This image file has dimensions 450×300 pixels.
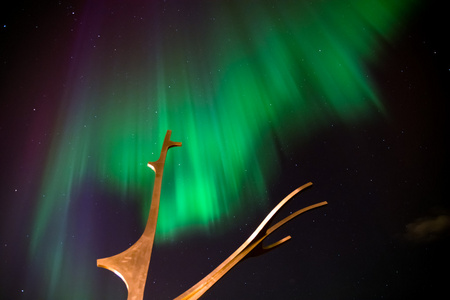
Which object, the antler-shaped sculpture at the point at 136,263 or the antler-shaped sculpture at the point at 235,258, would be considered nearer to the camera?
the antler-shaped sculpture at the point at 136,263

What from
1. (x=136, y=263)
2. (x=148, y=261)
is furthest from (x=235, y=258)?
(x=136, y=263)

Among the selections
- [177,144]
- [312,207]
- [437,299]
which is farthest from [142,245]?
[437,299]

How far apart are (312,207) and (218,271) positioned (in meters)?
1.75

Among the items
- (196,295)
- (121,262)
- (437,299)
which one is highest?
Result: (121,262)

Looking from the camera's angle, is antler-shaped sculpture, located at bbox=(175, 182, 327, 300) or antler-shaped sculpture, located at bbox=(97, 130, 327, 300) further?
antler-shaped sculpture, located at bbox=(175, 182, 327, 300)

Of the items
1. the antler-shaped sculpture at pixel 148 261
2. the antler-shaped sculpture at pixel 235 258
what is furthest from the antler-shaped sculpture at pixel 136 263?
the antler-shaped sculpture at pixel 235 258

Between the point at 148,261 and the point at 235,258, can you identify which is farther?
the point at 235,258

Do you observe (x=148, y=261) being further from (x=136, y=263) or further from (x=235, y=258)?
(x=235, y=258)

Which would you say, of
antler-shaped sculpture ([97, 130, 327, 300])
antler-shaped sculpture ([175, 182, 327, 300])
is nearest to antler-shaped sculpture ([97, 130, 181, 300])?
antler-shaped sculpture ([97, 130, 327, 300])

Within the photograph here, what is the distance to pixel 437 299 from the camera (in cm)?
1095

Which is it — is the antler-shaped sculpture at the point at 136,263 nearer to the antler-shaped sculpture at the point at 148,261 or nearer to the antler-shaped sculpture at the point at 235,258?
the antler-shaped sculpture at the point at 148,261

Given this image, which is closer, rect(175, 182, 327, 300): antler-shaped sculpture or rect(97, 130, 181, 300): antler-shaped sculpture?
rect(97, 130, 181, 300): antler-shaped sculpture

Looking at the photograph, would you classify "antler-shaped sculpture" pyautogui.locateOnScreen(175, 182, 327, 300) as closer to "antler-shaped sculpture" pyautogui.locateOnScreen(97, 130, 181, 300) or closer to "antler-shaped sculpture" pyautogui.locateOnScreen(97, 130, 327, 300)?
"antler-shaped sculpture" pyautogui.locateOnScreen(97, 130, 327, 300)

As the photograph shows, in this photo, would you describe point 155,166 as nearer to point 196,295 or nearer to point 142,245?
point 142,245
